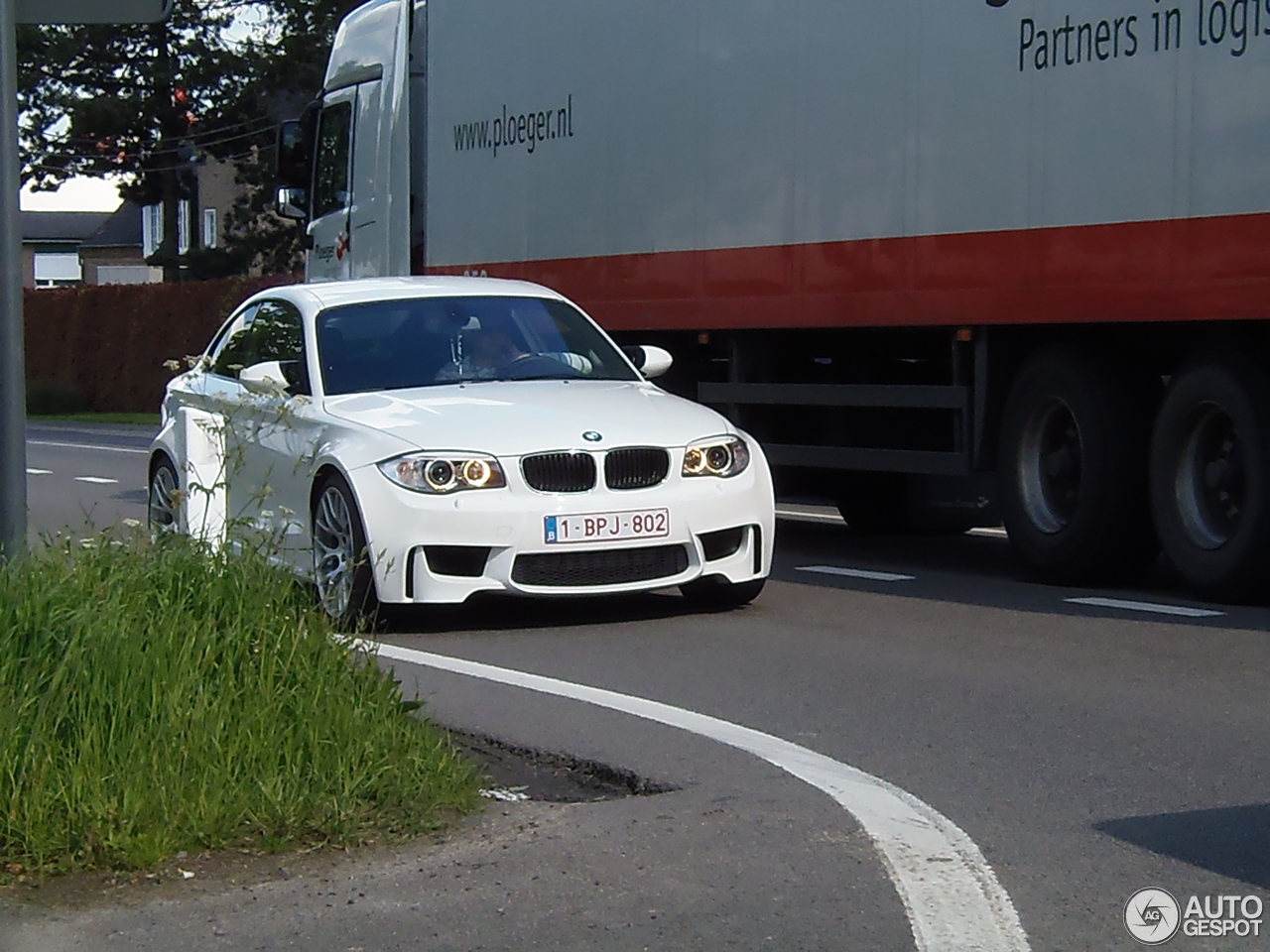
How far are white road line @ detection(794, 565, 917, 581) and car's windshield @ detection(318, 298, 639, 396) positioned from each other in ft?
5.67

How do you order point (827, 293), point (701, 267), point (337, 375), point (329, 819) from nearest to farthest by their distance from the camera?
1. point (329, 819)
2. point (337, 375)
3. point (827, 293)
4. point (701, 267)

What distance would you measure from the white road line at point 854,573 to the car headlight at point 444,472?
291 centimetres

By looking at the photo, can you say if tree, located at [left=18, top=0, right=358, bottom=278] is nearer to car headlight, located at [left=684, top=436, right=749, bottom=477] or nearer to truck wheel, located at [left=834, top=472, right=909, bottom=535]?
truck wheel, located at [left=834, top=472, right=909, bottom=535]

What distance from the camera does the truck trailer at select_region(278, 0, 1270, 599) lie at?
9.74 m

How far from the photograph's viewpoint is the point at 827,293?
40.0ft

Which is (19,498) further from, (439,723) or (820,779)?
(820,779)

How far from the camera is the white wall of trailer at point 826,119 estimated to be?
9.73m

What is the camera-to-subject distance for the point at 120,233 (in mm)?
108812

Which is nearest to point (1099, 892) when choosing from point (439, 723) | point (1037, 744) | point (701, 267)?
point (1037, 744)

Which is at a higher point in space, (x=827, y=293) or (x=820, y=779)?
(x=827, y=293)

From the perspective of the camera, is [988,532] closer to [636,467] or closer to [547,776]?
[636,467]

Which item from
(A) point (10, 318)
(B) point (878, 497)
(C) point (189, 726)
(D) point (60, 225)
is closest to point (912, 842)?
(C) point (189, 726)

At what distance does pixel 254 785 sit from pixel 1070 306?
19.8 feet

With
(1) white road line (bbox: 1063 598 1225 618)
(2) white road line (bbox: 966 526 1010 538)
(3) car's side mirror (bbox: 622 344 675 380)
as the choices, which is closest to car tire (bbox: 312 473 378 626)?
(3) car's side mirror (bbox: 622 344 675 380)
